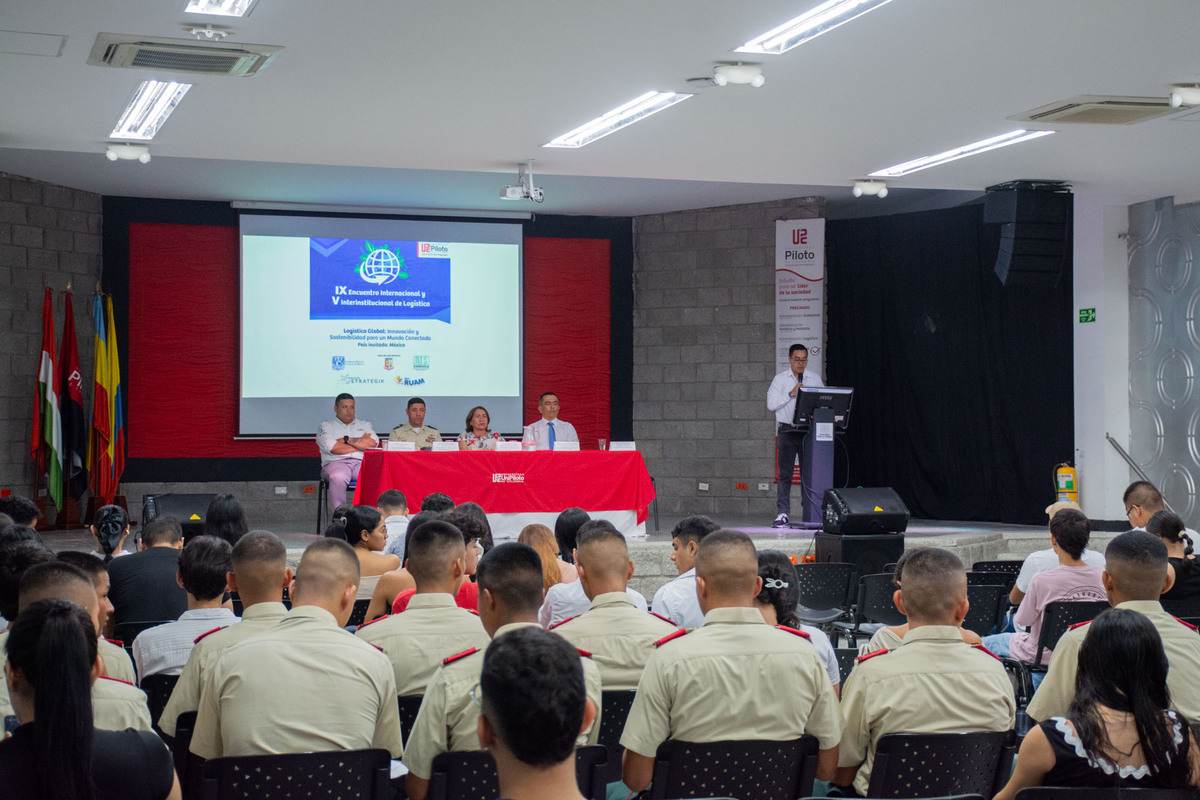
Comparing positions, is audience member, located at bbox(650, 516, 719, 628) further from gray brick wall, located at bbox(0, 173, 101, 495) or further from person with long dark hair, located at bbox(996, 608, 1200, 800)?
gray brick wall, located at bbox(0, 173, 101, 495)

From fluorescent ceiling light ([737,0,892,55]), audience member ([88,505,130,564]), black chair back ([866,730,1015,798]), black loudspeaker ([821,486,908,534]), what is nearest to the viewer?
black chair back ([866,730,1015,798])

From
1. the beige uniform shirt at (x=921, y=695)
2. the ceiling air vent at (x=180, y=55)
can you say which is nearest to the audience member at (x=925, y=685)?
the beige uniform shirt at (x=921, y=695)

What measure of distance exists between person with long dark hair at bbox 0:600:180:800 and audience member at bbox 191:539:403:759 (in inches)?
16.5

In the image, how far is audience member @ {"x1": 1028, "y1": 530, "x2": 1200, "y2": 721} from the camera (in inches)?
120

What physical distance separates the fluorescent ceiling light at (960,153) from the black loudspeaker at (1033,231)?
97cm

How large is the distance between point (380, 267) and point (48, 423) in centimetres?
334

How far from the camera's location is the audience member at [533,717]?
160 cm

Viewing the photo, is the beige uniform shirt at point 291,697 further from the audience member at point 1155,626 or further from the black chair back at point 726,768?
the audience member at point 1155,626

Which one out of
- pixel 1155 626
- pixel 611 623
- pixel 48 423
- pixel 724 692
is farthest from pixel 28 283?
pixel 1155 626

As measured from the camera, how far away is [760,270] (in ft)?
40.0

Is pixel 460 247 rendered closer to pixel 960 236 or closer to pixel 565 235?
pixel 565 235

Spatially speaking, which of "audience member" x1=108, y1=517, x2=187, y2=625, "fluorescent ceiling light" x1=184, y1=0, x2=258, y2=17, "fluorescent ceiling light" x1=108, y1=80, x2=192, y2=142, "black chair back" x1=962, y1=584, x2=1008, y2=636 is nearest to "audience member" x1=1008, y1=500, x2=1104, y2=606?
"black chair back" x1=962, y1=584, x2=1008, y2=636

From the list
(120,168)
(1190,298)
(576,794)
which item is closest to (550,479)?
(120,168)

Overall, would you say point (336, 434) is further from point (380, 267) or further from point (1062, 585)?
point (1062, 585)
